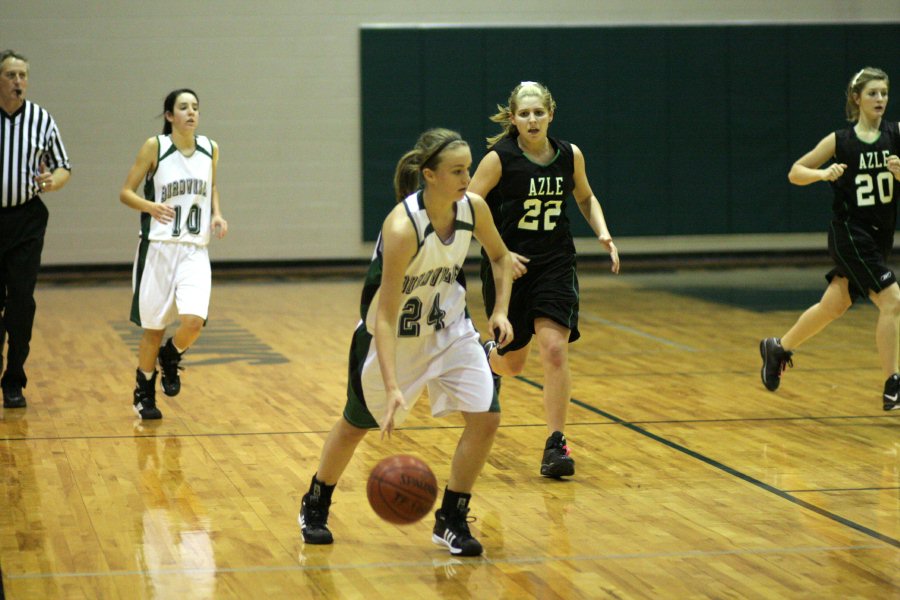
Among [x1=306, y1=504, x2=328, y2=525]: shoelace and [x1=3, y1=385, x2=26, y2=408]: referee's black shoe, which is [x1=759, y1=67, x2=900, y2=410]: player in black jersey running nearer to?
[x1=306, y1=504, x2=328, y2=525]: shoelace

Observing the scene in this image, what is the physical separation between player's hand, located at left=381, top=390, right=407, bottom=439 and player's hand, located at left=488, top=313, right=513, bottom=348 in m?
0.47

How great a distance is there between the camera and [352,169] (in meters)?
15.2

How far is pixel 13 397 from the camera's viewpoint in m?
7.14

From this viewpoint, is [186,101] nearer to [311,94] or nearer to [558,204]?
[558,204]

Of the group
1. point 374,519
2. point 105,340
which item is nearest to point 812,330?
point 374,519

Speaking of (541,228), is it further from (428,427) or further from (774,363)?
(774,363)

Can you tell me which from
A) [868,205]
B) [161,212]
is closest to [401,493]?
[161,212]

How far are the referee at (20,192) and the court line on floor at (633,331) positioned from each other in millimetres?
4666

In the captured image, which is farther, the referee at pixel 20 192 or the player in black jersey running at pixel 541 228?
the referee at pixel 20 192

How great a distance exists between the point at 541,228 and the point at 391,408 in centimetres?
190

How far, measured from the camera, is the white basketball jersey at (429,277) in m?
4.30

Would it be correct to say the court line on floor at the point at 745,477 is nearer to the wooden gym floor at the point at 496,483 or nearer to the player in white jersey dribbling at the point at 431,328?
the wooden gym floor at the point at 496,483

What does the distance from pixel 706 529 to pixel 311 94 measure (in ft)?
36.4

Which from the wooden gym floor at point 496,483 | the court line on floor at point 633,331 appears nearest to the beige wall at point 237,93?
the court line on floor at point 633,331
